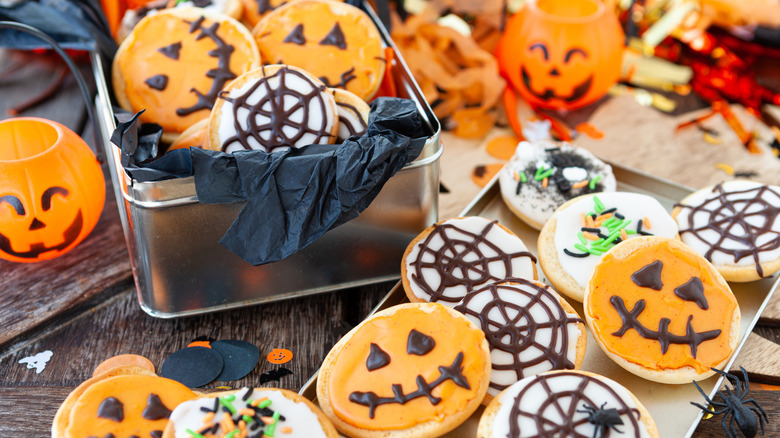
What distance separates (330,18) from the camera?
65.3 inches

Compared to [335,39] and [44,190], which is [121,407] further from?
[335,39]

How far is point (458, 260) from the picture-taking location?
1400 mm

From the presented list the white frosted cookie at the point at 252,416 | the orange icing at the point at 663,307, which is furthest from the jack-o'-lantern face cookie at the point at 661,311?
the white frosted cookie at the point at 252,416

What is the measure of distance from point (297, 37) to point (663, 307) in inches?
40.4

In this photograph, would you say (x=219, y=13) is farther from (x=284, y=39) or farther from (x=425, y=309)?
(x=425, y=309)

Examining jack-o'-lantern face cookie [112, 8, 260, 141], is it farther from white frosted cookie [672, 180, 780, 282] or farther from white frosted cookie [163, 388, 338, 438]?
white frosted cookie [672, 180, 780, 282]

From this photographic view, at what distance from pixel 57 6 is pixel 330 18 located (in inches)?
32.7

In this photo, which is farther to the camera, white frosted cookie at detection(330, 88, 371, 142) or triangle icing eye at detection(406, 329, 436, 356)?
white frosted cookie at detection(330, 88, 371, 142)

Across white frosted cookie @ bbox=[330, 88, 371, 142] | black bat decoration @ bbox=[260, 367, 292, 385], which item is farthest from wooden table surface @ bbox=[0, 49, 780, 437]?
white frosted cookie @ bbox=[330, 88, 371, 142]

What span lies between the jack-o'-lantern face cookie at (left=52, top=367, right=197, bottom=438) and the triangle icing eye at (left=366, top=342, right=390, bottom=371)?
30cm

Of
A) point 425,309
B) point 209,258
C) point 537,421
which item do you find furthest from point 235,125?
point 537,421

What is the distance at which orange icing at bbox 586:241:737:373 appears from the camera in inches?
48.5

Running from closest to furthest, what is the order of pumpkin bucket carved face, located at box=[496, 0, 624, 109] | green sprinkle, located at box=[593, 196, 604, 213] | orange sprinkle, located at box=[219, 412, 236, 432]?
orange sprinkle, located at box=[219, 412, 236, 432], green sprinkle, located at box=[593, 196, 604, 213], pumpkin bucket carved face, located at box=[496, 0, 624, 109]

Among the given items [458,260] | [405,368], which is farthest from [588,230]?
[405,368]
